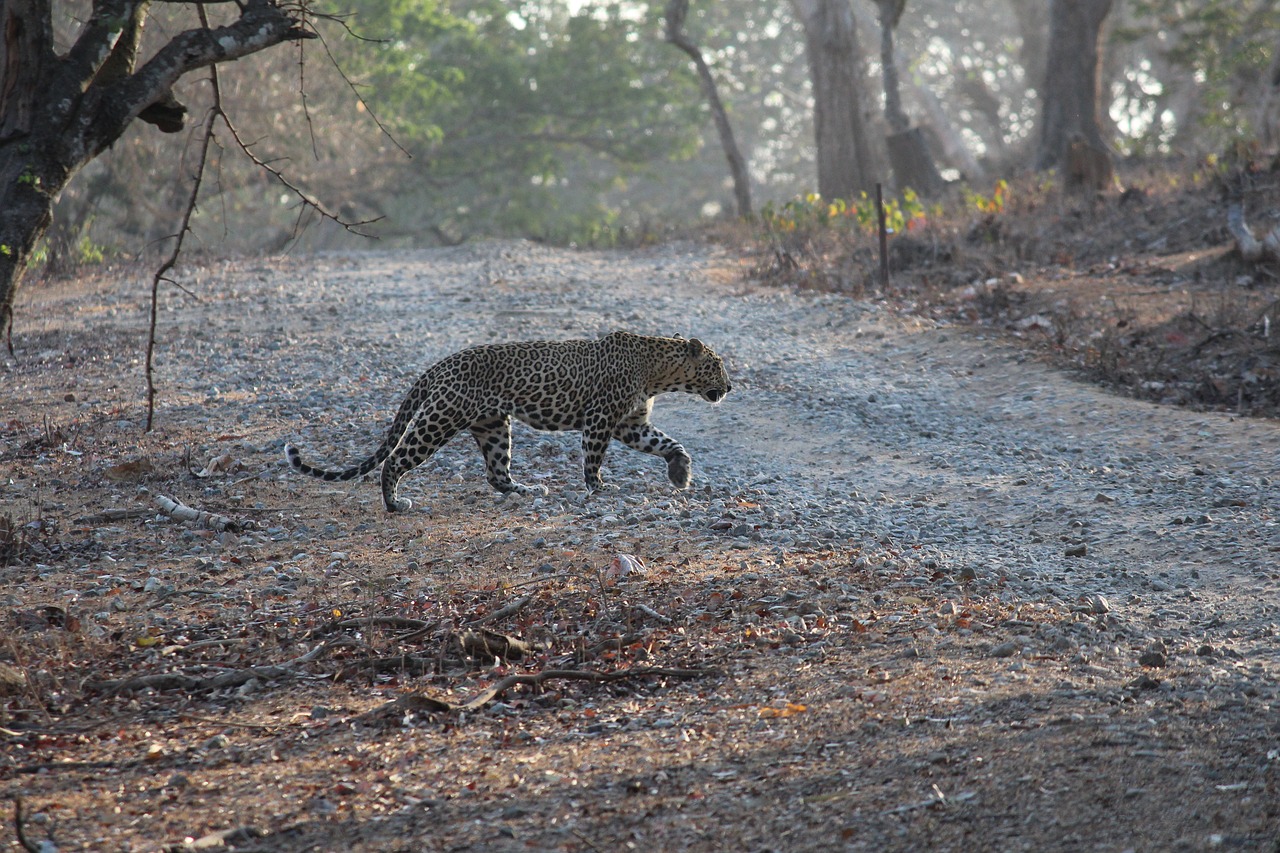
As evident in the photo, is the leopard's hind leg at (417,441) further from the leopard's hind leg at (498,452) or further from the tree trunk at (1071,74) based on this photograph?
the tree trunk at (1071,74)

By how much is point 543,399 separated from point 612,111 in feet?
98.0

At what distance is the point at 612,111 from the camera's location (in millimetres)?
38000

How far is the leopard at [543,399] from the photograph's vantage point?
9.21 meters

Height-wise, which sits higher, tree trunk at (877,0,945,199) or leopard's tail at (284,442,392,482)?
tree trunk at (877,0,945,199)

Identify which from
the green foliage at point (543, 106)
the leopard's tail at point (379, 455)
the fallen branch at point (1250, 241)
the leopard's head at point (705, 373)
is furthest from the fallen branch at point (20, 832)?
the green foliage at point (543, 106)

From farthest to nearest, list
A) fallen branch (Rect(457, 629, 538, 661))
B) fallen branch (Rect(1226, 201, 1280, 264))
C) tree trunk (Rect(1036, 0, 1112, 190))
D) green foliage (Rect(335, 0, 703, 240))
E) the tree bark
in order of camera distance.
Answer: green foliage (Rect(335, 0, 703, 240))
tree trunk (Rect(1036, 0, 1112, 190))
fallen branch (Rect(1226, 201, 1280, 264))
the tree bark
fallen branch (Rect(457, 629, 538, 661))

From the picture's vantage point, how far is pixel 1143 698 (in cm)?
551

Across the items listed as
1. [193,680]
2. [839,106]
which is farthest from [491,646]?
[839,106]

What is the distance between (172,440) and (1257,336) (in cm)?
1029

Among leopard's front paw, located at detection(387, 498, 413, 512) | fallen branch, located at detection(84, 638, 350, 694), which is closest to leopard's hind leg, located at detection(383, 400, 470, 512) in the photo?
leopard's front paw, located at detection(387, 498, 413, 512)

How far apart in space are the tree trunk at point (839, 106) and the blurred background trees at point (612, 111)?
5 cm

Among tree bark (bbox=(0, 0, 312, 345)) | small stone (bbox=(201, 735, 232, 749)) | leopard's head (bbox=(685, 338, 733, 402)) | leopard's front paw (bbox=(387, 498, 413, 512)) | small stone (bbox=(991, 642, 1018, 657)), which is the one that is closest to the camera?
small stone (bbox=(201, 735, 232, 749))

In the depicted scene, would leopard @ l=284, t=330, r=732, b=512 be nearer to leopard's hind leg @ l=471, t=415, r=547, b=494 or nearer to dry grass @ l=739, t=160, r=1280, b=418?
leopard's hind leg @ l=471, t=415, r=547, b=494

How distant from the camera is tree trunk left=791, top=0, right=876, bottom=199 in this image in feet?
91.2
